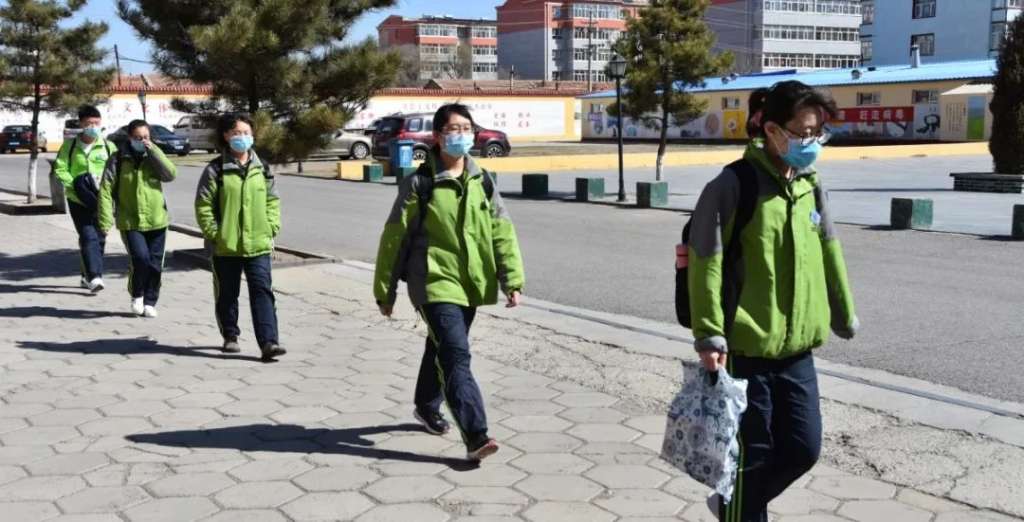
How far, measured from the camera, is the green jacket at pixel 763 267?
10.8 ft

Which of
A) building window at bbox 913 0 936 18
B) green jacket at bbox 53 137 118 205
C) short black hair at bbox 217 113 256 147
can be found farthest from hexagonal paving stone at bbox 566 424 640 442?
building window at bbox 913 0 936 18

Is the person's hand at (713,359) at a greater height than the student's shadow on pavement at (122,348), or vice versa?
the person's hand at (713,359)

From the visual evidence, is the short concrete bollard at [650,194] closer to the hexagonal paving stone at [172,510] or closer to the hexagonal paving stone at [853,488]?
the hexagonal paving stone at [853,488]

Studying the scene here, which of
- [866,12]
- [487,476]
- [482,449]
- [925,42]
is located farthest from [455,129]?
[866,12]

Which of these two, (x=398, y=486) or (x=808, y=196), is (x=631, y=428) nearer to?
(x=398, y=486)

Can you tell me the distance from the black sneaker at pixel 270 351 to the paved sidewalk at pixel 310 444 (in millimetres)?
108

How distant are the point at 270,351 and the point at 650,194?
43.1 ft

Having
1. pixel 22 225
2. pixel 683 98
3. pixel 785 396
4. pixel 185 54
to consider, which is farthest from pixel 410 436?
pixel 683 98

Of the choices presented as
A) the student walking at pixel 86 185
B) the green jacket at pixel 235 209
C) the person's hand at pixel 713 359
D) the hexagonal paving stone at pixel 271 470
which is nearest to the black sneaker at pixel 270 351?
the green jacket at pixel 235 209

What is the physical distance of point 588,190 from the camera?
68.7 ft

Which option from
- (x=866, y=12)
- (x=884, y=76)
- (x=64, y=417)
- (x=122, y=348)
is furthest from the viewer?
(x=866, y=12)

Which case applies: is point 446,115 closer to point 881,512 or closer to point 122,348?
point 881,512

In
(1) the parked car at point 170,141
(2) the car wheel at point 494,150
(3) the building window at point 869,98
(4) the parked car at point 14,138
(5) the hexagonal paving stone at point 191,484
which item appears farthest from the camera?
(3) the building window at point 869,98

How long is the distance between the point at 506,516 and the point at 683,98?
19.0 m
